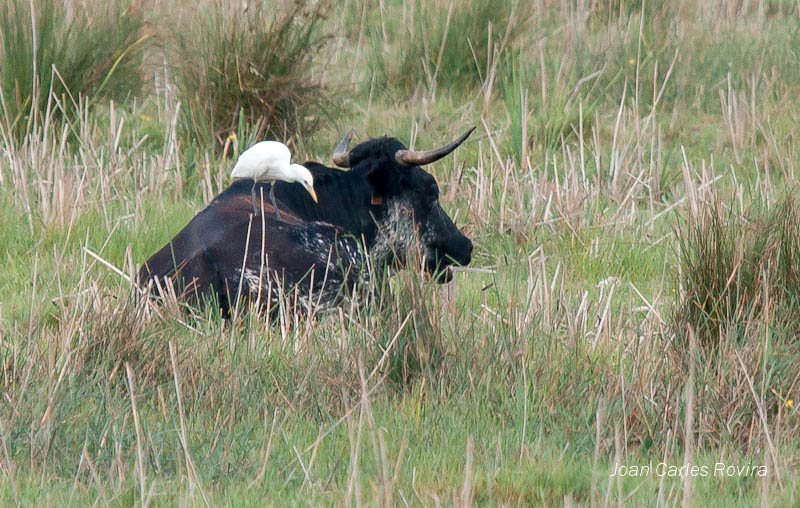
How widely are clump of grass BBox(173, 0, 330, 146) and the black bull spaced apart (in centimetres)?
183

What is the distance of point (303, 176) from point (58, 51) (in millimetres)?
3074

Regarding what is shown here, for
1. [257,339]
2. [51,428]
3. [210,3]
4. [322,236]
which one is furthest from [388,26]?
[51,428]

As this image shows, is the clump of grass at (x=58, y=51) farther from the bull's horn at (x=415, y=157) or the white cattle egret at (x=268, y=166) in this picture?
the bull's horn at (x=415, y=157)

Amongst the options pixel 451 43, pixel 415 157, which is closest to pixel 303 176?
pixel 415 157

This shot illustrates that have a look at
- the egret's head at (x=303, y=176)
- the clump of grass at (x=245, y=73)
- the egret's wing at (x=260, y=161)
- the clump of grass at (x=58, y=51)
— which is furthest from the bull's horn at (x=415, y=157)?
the clump of grass at (x=58, y=51)

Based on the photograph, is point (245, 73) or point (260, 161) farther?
point (245, 73)

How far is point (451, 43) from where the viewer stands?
10.5 meters

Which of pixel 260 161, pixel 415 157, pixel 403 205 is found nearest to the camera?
pixel 260 161

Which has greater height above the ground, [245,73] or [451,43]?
[245,73]

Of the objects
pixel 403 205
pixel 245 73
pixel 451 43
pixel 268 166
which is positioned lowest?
pixel 403 205

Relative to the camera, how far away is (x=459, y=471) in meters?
3.62

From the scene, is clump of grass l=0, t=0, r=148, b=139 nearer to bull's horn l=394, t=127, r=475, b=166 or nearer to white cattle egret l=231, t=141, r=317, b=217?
white cattle egret l=231, t=141, r=317, b=217

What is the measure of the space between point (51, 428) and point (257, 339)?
1144 mm

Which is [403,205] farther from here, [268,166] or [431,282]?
[431,282]
